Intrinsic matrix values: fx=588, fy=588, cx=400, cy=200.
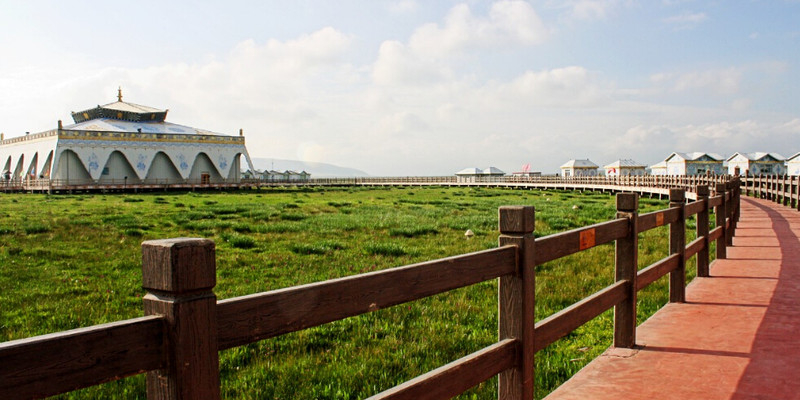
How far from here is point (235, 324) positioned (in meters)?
2.01

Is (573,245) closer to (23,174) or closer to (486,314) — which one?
(486,314)

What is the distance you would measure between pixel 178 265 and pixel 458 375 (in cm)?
173

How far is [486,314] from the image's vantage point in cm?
664

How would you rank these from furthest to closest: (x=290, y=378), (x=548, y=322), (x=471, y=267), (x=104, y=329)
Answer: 1. (x=290, y=378)
2. (x=548, y=322)
3. (x=471, y=267)
4. (x=104, y=329)

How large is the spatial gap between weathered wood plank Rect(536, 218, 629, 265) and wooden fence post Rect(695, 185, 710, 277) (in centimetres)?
364

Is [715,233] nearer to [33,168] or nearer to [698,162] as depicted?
[33,168]

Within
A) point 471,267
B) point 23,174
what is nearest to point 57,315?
point 471,267

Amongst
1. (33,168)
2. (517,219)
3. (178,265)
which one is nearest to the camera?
(178,265)

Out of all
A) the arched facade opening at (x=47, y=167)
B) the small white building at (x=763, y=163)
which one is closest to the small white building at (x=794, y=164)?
the small white building at (x=763, y=163)

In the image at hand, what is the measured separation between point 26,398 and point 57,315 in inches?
232

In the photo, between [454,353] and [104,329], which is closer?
[104,329]

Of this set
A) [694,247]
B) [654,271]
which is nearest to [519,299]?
[654,271]

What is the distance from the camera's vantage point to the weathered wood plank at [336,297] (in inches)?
79.4

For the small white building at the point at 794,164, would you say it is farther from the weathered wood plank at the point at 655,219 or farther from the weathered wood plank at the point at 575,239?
the weathered wood plank at the point at 575,239
